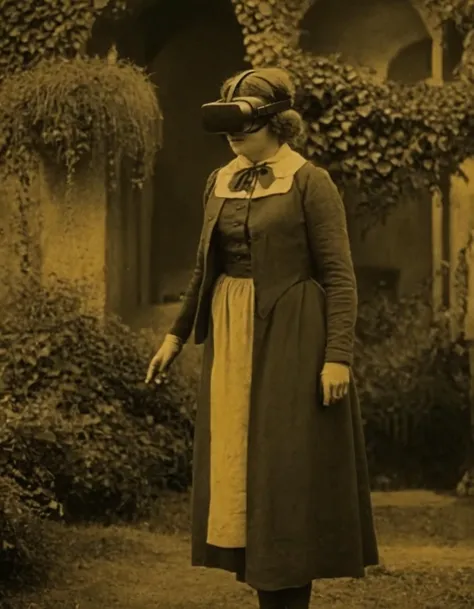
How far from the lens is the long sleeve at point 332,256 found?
318 cm

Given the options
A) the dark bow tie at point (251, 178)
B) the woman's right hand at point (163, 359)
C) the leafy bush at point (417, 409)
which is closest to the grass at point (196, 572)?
the leafy bush at point (417, 409)

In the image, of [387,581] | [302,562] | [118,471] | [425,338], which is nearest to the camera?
[302,562]

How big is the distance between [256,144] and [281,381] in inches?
27.3

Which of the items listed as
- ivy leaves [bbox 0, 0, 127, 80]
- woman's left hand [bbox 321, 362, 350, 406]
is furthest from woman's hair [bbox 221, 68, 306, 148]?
ivy leaves [bbox 0, 0, 127, 80]

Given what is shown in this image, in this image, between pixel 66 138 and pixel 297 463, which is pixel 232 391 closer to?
pixel 297 463

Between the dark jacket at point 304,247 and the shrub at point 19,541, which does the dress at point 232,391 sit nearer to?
the dark jacket at point 304,247

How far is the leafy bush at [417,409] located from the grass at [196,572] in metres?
0.89

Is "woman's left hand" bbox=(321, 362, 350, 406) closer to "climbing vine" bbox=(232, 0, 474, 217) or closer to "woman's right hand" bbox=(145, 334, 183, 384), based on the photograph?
"woman's right hand" bbox=(145, 334, 183, 384)

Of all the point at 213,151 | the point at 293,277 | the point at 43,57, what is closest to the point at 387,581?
the point at 293,277

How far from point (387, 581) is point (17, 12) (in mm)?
4533

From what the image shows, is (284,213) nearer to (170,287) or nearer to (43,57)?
(43,57)

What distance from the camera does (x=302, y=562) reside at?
3166 mm

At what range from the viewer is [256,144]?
3250 mm

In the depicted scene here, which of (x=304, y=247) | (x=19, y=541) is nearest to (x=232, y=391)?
(x=304, y=247)
